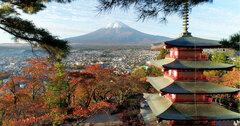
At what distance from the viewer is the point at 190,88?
17.7 feet

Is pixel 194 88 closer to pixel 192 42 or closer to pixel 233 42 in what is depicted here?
pixel 192 42

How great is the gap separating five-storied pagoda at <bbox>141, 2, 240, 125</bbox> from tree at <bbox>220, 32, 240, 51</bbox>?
9.83 ft

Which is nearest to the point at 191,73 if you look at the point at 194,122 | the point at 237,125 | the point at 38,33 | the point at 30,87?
the point at 194,122

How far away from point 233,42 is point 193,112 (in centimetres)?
414

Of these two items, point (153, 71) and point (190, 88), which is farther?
point (153, 71)

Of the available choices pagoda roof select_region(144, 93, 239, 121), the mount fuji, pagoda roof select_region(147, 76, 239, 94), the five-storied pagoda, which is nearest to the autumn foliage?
pagoda roof select_region(144, 93, 239, 121)

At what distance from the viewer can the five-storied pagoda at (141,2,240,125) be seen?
17.0 feet

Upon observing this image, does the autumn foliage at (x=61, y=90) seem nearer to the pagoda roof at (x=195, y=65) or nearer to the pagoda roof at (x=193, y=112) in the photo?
the pagoda roof at (x=193, y=112)

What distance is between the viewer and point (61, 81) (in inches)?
491

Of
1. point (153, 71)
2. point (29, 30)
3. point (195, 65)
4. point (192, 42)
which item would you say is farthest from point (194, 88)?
point (153, 71)

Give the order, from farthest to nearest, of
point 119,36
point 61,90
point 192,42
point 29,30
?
point 119,36 < point 61,90 < point 192,42 < point 29,30

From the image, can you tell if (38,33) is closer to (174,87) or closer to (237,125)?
(174,87)

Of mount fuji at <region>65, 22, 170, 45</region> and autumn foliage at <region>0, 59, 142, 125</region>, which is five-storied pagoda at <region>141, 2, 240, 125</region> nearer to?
autumn foliage at <region>0, 59, 142, 125</region>

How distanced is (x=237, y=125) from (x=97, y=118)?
9.72 meters
